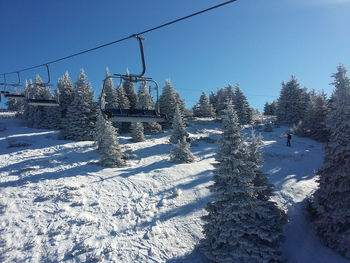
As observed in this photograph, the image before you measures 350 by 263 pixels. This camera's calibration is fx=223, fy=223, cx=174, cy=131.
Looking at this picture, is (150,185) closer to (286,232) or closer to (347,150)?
(286,232)

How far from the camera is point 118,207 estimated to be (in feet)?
46.1

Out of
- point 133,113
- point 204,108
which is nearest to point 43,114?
point 204,108

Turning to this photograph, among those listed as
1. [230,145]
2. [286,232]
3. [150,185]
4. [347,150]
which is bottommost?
[286,232]

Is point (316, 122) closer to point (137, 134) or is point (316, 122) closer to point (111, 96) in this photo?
point (137, 134)

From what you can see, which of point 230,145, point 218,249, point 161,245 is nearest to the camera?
point 218,249

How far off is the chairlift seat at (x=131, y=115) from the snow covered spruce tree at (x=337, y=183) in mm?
9457

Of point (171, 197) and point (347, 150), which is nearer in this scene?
point (347, 150)

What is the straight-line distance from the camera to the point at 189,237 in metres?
11.7

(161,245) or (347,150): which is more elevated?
(347,150)

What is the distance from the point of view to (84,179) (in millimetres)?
17719

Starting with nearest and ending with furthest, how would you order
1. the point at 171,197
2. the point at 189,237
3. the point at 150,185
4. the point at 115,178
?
1. the point at 189,237
2. the point at 171,197
3. the point at 150,185
4. the point at 115,178

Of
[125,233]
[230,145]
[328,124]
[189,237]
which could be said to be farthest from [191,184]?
[328,124]

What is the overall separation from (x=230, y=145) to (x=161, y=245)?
596 cm

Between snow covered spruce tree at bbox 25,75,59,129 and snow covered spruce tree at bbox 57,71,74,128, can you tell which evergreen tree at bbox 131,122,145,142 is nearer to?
snow covered spruce tree at bbox 57,71,74,128
